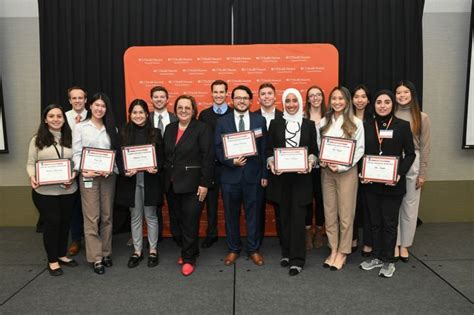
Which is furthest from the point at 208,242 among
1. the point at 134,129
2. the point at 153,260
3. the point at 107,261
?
the point at 134,129

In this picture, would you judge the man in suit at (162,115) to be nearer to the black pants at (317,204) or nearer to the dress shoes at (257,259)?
the dress shoes at (257,259)

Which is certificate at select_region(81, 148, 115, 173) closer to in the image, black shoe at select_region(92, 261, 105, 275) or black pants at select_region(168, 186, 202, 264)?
black pants at select_region(168, 186, 202, 264)

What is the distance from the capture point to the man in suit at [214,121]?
3717 mm

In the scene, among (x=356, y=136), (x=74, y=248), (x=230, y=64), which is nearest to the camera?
(x=356, y=136)

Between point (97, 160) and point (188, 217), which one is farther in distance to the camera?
point (188, 217)

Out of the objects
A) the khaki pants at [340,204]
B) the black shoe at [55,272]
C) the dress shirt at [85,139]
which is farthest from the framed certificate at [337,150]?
the black shoe at [55,272]

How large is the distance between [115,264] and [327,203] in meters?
2.02

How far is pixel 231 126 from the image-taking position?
129 inches

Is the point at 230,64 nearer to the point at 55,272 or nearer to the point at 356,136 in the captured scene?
the point at 356,136

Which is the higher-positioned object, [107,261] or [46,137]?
[46,137]

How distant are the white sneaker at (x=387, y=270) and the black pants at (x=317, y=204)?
0.87 meters

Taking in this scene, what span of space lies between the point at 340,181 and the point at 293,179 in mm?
395

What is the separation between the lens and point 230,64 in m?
4.21

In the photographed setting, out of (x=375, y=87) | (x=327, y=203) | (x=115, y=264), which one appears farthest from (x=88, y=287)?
(x=375, y=87)
